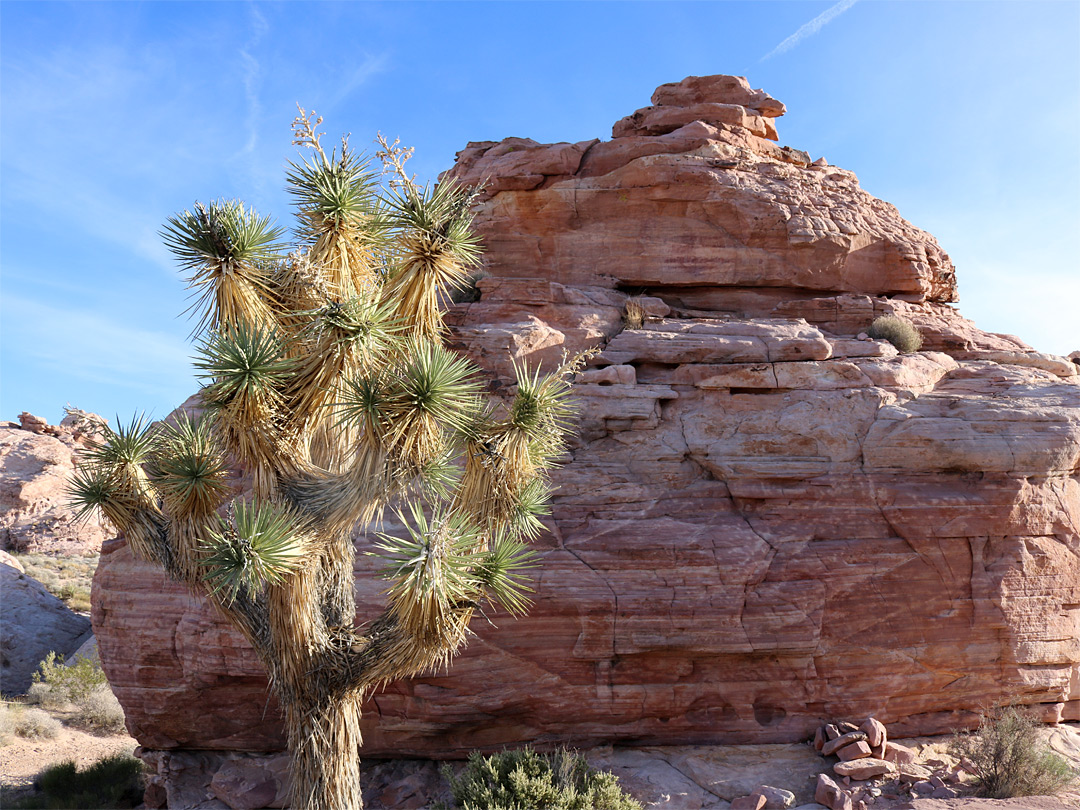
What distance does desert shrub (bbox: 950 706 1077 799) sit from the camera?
28.7 ft

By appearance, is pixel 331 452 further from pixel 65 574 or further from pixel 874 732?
pixel 65 574

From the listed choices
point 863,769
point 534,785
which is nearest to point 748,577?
point 863,769

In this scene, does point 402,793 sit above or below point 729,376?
below

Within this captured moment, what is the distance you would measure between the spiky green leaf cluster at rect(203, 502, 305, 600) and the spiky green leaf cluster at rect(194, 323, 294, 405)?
1020mm

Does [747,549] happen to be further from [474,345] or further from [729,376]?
[474,345]

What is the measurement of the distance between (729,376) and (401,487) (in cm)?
680

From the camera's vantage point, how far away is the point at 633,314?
13328 millimetres

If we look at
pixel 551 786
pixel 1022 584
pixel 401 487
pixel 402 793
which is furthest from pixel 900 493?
pixel 402 793

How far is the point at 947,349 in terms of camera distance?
13.5m

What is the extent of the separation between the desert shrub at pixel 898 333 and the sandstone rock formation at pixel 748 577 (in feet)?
2.78

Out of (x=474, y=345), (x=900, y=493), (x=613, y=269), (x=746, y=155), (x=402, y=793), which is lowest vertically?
(x=402, y=793)

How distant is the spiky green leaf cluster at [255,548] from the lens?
5750 mm

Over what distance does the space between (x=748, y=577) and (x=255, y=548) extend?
6.96 metres

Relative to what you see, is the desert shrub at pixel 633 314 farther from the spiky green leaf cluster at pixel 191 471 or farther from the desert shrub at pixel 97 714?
the desert shrub at pixel 97 714
